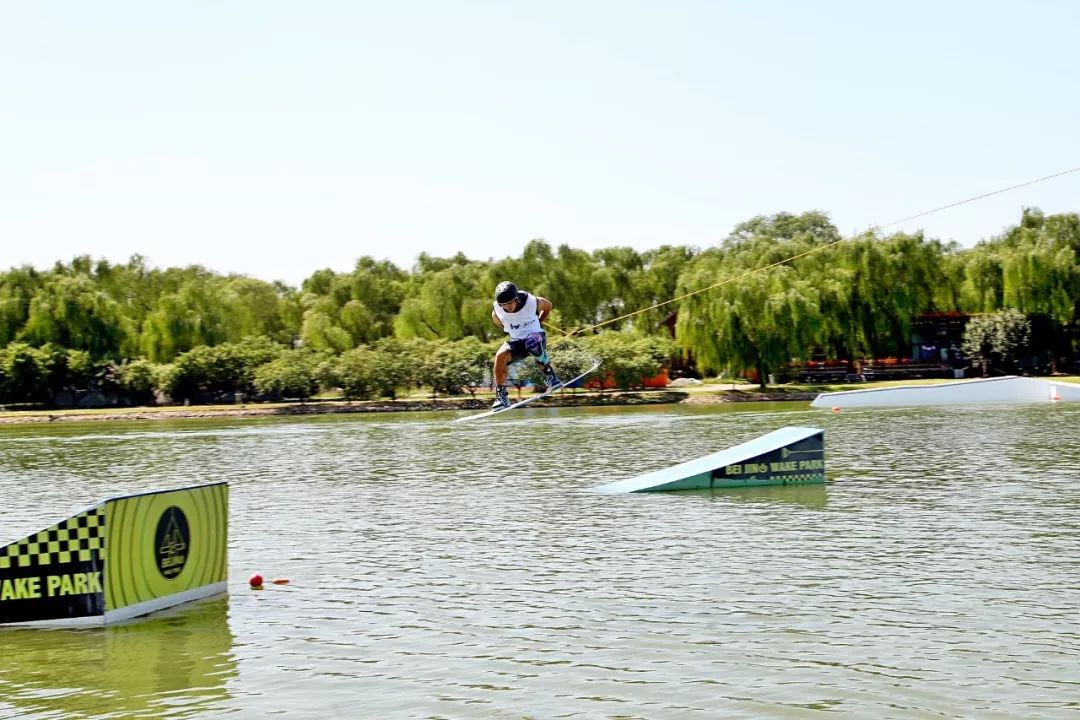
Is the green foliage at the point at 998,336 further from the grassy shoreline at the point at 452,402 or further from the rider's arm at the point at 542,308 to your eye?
the rider's arm at the point at 542,308

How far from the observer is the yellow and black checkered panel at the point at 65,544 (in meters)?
15.5

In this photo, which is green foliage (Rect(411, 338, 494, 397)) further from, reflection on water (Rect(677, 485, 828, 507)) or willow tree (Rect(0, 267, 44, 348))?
reflection on water (Rect(677, 485, 828, 507))

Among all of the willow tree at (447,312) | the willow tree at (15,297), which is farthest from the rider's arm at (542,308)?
the willow tree at (15,297)

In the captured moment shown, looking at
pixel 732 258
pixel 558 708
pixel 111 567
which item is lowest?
pixel 558 708

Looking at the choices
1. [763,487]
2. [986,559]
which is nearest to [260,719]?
[986,559]

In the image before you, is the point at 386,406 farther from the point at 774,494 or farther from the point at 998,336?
the point at 774,494

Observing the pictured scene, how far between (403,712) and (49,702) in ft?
13.3

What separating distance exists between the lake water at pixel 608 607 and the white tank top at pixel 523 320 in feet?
13.3

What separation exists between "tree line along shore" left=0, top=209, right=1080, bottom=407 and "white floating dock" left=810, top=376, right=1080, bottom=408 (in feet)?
46.4

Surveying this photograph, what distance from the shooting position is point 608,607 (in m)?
17.0

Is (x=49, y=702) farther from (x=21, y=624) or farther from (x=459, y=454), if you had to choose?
(x=459, y=454)

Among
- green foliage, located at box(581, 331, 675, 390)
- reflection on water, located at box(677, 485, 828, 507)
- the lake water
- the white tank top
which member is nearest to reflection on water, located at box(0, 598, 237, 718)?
the lake water

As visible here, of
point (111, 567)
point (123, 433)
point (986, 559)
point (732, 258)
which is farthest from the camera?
point (732, 258)

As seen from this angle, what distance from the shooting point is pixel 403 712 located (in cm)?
1234
